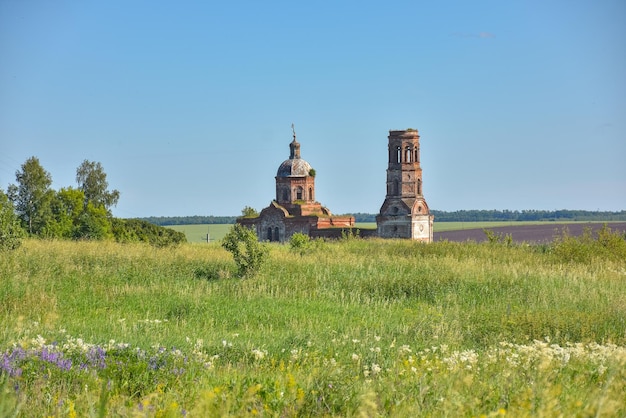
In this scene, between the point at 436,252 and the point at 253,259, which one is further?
the point at 436,252

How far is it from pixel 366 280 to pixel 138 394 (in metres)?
9.09

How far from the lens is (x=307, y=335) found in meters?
9.00

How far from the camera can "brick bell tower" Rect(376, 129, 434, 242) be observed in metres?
55.5

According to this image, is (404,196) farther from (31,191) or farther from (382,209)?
(31,191)

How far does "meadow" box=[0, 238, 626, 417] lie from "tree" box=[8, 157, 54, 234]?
30.3 m

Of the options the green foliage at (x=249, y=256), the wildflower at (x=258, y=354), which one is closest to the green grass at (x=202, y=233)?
the green foliage at (x=249, y=256)

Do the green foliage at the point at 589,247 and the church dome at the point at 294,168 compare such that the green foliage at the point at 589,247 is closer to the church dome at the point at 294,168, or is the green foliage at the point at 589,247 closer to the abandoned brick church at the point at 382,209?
the abandoned brick church at the point at 382,209

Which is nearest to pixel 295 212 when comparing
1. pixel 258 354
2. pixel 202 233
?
pixel 202 233

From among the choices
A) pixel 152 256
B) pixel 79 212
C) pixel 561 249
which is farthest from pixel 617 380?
pixel 79 212

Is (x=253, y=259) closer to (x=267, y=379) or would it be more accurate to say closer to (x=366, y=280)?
(x=366, y=280)

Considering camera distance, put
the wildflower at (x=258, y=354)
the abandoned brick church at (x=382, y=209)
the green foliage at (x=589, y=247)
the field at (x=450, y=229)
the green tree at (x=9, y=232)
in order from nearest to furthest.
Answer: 1. the wildflower at (x=258, y=354)
2. the green tree at (x=9, y=232)
3. the green foliage at (x=589, y=247)
4. the abandoned brick church at (x=382, y=209)
5. the field at (x=450, y=229)

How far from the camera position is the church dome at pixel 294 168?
59656 mm

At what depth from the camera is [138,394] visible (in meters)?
6.25

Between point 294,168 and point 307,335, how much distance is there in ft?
167
